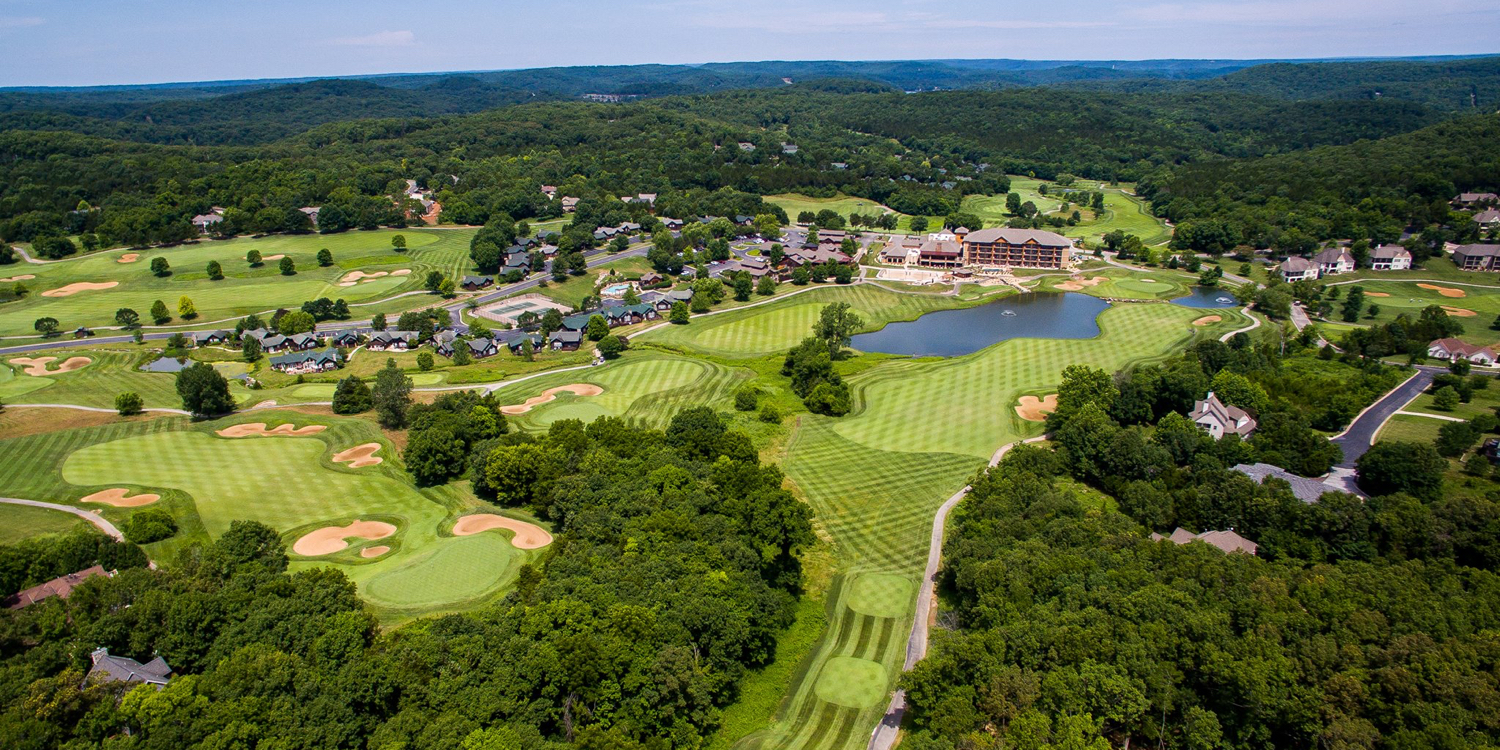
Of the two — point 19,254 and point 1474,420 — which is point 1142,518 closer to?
point 1474,420

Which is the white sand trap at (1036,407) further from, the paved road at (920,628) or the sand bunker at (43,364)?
the sand bunker at (43,364)

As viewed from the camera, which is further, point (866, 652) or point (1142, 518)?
point (1142, 518)

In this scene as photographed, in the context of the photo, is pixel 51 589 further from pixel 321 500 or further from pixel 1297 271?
pixel 1297 271

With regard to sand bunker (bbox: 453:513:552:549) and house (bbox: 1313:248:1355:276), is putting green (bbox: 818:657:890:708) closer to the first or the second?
sand bunker (bbox: 453:513:552:549)

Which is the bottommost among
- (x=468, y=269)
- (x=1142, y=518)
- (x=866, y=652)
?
(x=866, y=652)

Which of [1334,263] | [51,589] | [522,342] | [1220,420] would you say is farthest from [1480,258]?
[51,589]

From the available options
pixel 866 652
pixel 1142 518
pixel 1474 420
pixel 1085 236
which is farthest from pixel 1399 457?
pixel 1085 236

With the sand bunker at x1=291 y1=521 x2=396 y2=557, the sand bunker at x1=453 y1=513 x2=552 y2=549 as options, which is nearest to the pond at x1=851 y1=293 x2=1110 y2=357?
the sand bunker at x1=453 y1=513 x2=552 y2=549
